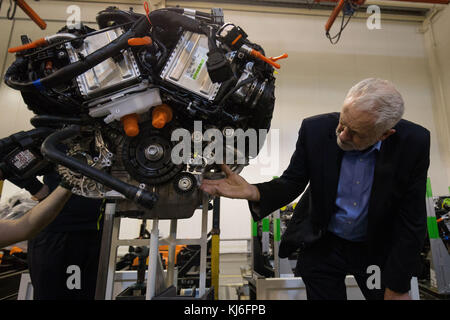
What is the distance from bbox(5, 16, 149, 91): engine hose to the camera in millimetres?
938

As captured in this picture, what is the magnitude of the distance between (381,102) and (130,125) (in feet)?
3.46

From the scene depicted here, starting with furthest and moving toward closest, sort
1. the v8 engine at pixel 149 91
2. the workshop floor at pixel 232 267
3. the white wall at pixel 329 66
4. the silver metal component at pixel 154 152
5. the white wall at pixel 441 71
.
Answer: the white wall at pixel 441 71 → the white wall at pixel 329 66 → the workshop floor at pixel 232 267 → the silver metal component at pixel 154 152 → the v8 engine at pixel 149 91

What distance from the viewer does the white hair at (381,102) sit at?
906mm

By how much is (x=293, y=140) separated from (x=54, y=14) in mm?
5301

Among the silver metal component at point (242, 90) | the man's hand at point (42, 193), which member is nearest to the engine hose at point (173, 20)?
the silver metal component at point (242, 90)

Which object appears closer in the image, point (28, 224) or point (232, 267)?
point (28, 224)

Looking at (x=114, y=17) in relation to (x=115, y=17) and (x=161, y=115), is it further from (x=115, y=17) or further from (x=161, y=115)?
(x=161, y=115)

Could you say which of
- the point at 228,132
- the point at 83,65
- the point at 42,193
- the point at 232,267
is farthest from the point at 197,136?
the point at 232,267

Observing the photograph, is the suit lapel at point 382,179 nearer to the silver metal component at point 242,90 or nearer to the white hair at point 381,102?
the white hair at point 381,102

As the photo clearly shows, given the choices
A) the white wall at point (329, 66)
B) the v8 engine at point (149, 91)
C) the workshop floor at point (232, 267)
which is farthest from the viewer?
the white wall at point (329, 66)

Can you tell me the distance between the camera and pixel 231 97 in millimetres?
1024

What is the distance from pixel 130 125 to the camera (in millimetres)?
1062

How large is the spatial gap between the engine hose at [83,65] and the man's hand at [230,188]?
0.70 meters

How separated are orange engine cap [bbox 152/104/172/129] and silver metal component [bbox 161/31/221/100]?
14 centimetres
